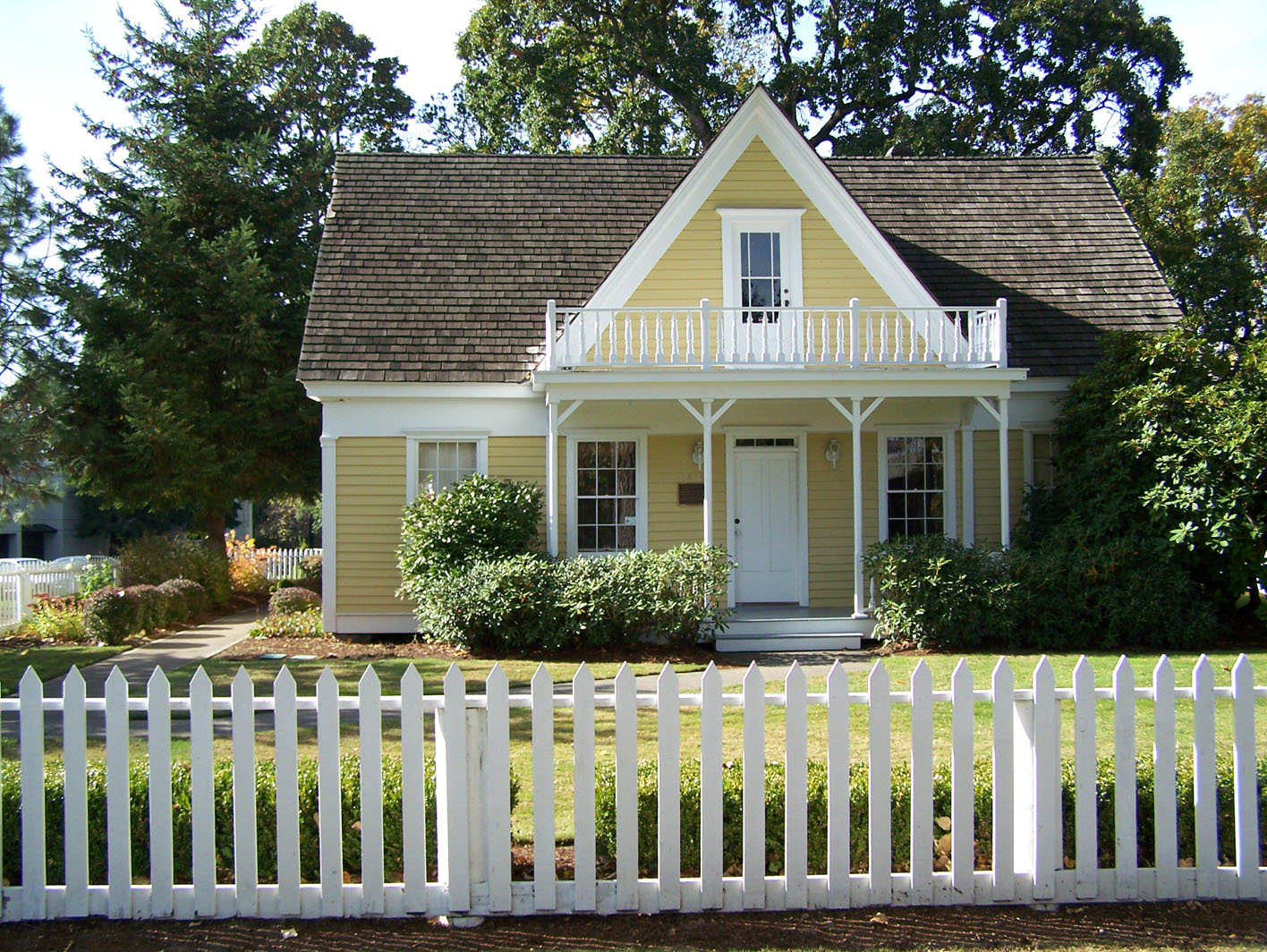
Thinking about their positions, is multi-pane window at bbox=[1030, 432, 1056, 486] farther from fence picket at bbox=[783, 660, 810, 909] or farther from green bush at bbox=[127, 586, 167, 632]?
green bush at bbox=[127, 586, 167, 632]

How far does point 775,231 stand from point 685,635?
20.7ft

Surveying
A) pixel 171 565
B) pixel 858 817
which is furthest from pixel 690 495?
pixel 858 817

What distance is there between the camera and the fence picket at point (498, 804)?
15.5 ft

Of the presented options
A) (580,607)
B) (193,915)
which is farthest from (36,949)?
(580,607)

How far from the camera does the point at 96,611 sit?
15.0 metres

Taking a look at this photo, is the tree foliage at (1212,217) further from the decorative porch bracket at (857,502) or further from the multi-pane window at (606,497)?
the multi-pane window at (606,497)

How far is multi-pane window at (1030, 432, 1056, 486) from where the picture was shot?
53.1ft

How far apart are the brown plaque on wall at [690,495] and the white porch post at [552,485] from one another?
1876mm

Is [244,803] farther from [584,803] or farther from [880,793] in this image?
[880,793]

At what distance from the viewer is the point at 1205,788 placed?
4992 mm

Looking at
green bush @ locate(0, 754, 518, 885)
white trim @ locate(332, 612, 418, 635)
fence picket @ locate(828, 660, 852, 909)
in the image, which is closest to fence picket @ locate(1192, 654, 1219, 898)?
fence picket @ locate(828, 660, 852, 909)

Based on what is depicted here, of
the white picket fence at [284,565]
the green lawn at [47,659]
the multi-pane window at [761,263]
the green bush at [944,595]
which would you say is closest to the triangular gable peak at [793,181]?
the multi-pane window at [761,263]

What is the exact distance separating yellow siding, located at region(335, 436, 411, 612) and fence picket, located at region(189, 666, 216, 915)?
10.8 m

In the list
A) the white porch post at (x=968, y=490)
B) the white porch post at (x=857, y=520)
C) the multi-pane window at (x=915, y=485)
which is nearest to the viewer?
the white porch post at (x=857, y=520)
